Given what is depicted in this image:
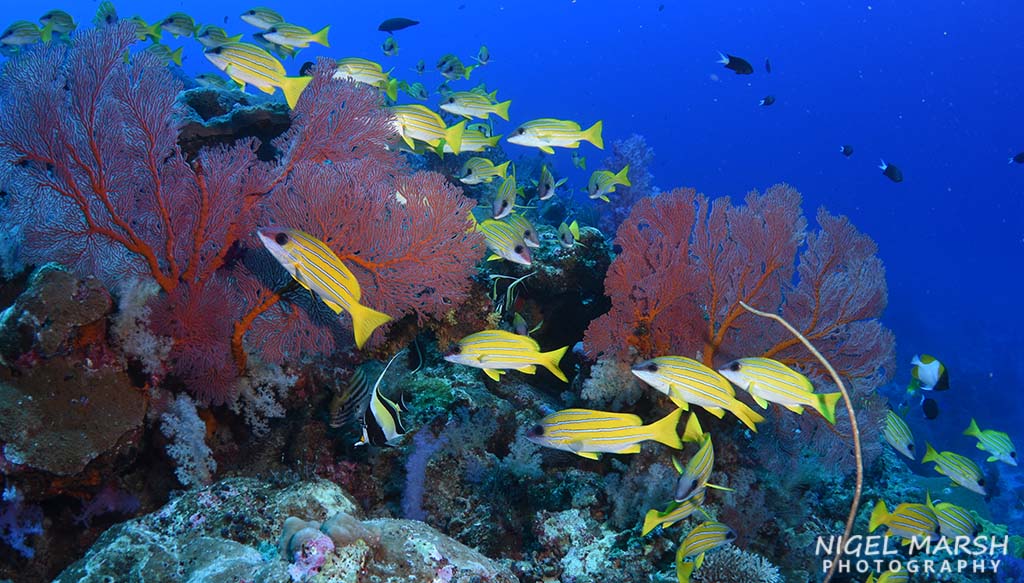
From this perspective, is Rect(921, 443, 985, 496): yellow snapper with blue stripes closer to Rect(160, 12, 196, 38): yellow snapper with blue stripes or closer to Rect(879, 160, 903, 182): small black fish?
Rect(879, 160, 903, 182): small black fish

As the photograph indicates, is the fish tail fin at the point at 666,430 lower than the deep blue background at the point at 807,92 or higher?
higher

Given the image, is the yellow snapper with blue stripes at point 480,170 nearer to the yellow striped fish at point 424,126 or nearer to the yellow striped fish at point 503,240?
the yellow striped fish at point 424,126

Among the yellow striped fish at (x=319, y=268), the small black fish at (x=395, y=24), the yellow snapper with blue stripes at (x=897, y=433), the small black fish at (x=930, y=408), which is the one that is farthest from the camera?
the small black fish at (x=395, y=24)

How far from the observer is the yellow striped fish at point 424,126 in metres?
5.05

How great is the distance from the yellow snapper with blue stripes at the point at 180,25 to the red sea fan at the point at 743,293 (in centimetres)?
822

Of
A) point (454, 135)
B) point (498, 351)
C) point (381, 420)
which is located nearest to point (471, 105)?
point (454, 135)

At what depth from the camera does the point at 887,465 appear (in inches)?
339

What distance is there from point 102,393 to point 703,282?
15.1ft

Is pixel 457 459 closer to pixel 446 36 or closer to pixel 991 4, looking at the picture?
pixel 991 4

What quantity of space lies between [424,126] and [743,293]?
3.58 metres

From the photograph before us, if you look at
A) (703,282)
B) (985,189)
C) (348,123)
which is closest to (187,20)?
(348,123)

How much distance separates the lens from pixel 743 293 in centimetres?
457

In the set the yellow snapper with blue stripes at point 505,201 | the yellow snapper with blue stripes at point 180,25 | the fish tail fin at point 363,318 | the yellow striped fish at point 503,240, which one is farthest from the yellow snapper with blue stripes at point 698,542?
the yellow snapper with blue stripes at point 180,25

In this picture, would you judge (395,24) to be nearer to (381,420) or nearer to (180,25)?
(180,25)
